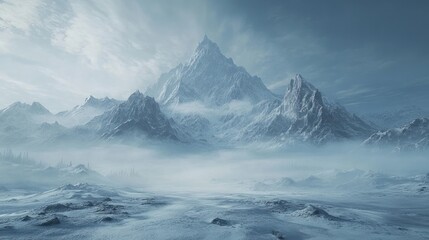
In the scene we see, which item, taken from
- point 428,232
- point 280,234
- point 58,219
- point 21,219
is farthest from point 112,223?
point 428,232

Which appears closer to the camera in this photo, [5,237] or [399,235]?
[5,237]

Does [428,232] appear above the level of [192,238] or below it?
above

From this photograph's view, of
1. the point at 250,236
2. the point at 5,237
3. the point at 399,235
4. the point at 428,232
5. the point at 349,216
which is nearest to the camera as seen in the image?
the point at 5,237

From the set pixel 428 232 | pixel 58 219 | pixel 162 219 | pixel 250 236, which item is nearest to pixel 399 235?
pixel 428 232

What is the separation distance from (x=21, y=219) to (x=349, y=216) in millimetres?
144855

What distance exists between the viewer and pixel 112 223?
463 feet

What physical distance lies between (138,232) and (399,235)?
92501 mm

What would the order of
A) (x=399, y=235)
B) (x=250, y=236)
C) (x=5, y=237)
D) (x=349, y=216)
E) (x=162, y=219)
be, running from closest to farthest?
1. (x=5, y=237)
2. (x=250, y=236)
3. (x=399, y=235)
4. (x=162, y=219)
5. (x=349, y=216)

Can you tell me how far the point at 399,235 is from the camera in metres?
130

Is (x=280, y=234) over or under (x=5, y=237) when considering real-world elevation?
over

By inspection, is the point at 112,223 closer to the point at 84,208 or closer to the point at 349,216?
the point at 84,208

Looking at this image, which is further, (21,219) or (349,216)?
(349,216)

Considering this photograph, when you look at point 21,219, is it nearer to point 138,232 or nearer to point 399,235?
point 138,232

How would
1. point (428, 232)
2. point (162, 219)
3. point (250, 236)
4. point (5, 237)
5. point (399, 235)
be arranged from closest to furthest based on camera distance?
point (5, 237) < point (250, 236) < point (399, 235) < point (428, 232) < point (162, 219)
